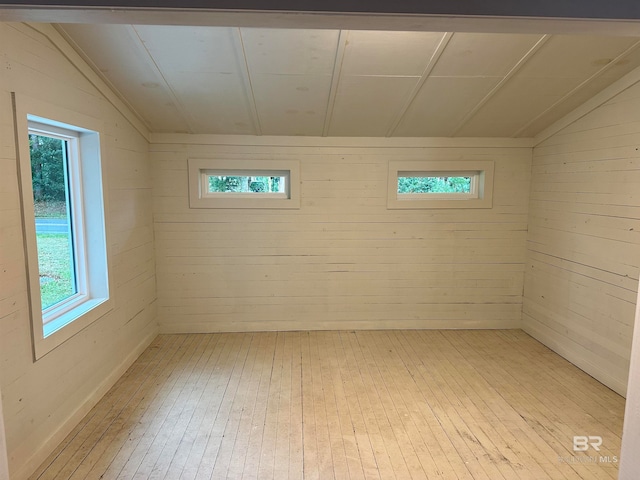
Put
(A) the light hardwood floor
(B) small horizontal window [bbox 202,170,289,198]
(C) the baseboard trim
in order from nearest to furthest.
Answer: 1. (C) the baseboard trim
2. (A) the light hardwood floor
3. (B) small horizontal window [bbox 202,170,289,198]

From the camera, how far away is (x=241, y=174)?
3.89 metres

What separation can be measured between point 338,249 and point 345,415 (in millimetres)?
1785

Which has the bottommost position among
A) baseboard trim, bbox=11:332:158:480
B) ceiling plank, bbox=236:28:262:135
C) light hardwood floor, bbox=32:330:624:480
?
light hardwood floor, bbox=32:330:624:480

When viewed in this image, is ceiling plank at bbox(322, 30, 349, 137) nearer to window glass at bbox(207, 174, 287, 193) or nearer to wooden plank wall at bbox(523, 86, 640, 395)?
window glass at bbox(207, 174, 287, 193)

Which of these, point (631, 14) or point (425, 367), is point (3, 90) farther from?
point (425, 367)

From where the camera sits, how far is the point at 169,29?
7.32ft

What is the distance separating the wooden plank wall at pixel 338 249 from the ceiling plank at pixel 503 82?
34 centimetres

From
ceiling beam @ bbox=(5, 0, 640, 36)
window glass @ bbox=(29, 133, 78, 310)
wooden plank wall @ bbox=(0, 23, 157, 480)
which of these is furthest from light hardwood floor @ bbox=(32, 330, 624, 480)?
ceiling beam @ bbox=(5, 0, 640, 36)

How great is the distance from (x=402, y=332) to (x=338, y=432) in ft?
6.01

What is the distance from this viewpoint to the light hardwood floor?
81.6 inches

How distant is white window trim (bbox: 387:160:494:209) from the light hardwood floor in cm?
139

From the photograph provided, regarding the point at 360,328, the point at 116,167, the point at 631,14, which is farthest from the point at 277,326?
the point at 631,14

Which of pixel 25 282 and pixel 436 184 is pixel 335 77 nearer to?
pixel 436 184

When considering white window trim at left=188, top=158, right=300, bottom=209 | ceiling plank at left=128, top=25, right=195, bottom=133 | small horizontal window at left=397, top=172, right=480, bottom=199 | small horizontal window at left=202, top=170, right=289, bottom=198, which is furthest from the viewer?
small horizontal window at left=397, top=172, right=480, bottom=199
